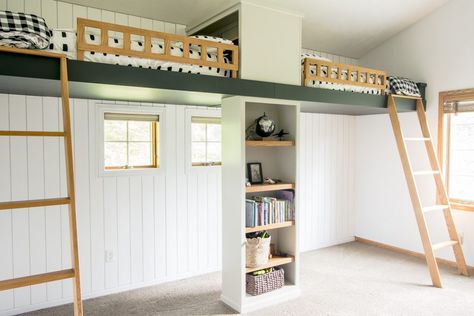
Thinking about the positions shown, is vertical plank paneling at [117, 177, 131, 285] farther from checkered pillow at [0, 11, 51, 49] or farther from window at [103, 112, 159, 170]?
checkered pillow at [0, 11, 51, 49]

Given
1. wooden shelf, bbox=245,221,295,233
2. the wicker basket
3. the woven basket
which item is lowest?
the wicker basket

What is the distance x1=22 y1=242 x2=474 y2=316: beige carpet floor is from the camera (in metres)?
3.18

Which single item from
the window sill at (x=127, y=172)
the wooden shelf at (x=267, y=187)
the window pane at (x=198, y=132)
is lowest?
the wooden shelf at (x=267, y=187)

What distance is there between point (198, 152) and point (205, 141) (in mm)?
147

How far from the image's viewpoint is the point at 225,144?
10.7ft

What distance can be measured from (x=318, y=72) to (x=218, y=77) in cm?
109

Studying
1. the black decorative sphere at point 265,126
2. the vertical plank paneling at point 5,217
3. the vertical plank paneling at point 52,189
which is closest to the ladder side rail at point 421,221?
the black decorative sphere at point 265,126

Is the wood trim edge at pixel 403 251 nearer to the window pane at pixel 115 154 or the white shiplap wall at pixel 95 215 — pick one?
the white shiplap wall at pixel 95 215

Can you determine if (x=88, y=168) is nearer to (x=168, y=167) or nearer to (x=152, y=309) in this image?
(x=168, y=167)

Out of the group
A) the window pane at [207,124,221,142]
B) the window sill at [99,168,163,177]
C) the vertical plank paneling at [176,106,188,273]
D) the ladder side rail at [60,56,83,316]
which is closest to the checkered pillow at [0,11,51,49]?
the ladder side rail at [60,56,83,316]

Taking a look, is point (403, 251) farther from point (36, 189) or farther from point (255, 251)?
point (36, 189)

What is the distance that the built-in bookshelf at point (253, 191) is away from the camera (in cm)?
314

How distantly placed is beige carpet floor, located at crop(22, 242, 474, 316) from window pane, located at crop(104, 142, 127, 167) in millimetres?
1231

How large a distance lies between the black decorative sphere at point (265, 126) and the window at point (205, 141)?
0.81 meters
